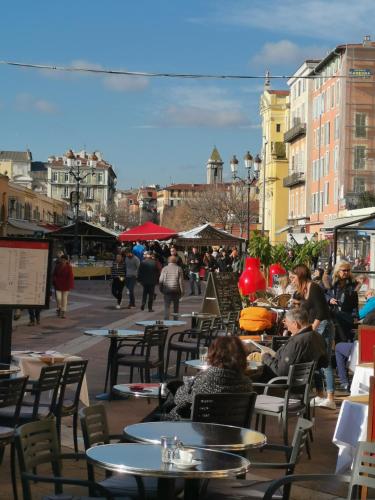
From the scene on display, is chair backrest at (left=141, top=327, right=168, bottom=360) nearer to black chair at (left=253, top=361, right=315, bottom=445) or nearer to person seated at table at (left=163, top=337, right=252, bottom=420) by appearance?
black chair at (left=253, top=361, right=315, bottom=445)

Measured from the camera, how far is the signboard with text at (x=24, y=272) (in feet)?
33.3

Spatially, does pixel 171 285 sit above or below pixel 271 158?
below

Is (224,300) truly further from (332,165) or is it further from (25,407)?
(332,165)

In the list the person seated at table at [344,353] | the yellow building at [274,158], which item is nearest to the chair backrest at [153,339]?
the person seated at table at [344,353]

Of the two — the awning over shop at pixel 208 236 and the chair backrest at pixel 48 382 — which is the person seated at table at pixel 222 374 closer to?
the chair backrest at pixel 48 382

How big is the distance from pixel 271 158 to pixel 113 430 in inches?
3637

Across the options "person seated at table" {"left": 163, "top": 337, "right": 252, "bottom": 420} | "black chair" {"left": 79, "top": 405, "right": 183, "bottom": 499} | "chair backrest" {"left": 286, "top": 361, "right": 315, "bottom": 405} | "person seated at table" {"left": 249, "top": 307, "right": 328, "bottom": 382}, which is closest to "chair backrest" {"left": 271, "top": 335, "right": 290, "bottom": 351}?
"person seated at table" {"left": 249, "top": 307, "right": 328, "bottom": 382}

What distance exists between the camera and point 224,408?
7.05 meters

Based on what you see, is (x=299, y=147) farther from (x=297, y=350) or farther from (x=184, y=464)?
(x=184, y=464)

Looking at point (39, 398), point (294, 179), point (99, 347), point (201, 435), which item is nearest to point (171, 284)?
point (99, 347)

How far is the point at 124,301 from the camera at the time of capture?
1318 inches

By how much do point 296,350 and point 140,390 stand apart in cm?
190

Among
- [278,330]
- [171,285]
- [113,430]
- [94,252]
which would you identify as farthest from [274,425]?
[94,252]

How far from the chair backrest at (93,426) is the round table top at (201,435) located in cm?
24
